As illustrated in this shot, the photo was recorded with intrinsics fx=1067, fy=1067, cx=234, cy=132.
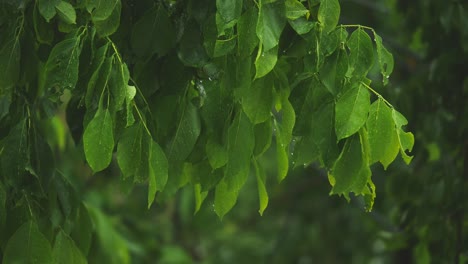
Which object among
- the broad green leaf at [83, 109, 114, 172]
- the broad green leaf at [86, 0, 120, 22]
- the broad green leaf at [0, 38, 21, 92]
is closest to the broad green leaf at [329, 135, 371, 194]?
the broad green leaf at [83, 109, 114, 172]

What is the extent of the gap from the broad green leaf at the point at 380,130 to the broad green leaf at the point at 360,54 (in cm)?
11

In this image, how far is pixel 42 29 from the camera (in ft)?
9.43

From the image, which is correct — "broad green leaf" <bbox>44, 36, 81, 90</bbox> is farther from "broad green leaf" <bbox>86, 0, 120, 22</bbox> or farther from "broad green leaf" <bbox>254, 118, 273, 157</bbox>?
"broad green leaf" <bbox>254, 118, 273, 157</bbox>

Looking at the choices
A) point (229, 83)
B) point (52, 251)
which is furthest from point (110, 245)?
point (229, 83)

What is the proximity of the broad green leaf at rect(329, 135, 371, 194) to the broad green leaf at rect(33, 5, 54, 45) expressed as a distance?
872mm

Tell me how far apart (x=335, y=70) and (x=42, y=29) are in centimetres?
80

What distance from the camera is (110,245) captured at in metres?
4.10

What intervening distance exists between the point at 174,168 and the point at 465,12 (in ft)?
5.89

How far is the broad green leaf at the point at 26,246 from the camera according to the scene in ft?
9.05

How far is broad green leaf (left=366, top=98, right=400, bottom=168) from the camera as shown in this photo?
257cm

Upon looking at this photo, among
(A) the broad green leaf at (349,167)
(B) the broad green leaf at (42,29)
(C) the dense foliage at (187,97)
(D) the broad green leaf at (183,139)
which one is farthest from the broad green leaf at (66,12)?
(A) the broad green leaf at (349,167)

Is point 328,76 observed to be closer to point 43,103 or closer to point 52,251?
point 52,251

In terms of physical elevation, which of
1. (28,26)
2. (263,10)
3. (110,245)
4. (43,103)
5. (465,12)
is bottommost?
(110,245)

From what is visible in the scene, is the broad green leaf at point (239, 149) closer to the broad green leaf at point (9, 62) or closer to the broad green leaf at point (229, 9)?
the broad green leaf at point (229, 9)
